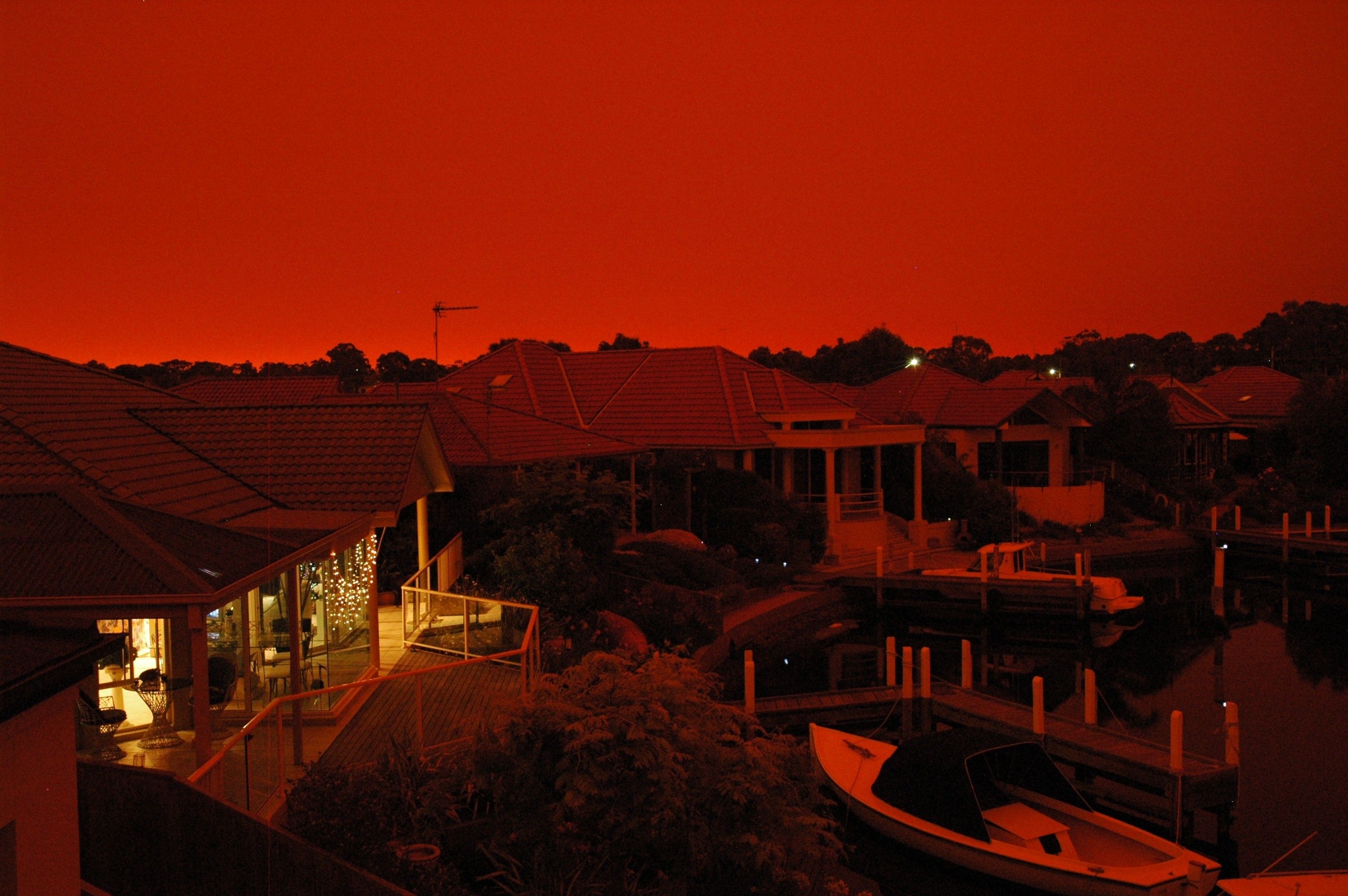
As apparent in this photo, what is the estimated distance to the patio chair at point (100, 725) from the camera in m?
9.58

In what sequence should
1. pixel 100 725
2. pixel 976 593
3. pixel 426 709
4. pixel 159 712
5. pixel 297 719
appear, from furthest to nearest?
1. pixel 976 593
2. pixel 426 709
3. pixel 297 719
4. pixel 159 712
5. pixel 100 725

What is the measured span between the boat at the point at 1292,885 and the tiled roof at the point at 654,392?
21.4 m

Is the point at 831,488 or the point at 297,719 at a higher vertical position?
the point at 831,488

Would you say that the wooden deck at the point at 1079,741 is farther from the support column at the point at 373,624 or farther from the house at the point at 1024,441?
the house at the point at 1024,441

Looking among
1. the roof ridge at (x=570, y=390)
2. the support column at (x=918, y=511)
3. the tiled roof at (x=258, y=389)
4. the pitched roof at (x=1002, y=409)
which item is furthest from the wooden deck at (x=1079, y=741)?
the tiled roof at (x=258, y=389)

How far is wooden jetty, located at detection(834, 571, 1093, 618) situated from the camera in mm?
27859

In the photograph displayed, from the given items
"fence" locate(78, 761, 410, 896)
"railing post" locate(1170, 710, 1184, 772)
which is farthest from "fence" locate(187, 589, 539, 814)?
"railing post" locate(1170, 710, 1184, 772)

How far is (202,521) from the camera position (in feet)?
36.4

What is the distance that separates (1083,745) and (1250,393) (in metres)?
54.3

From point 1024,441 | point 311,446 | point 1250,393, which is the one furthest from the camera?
point 1250,393

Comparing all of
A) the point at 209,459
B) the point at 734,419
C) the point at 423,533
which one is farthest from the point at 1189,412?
the point at 209,459

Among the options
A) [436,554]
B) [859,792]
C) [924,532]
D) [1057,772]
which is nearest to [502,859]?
[859,792]

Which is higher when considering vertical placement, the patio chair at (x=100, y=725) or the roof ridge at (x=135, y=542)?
the roof ridge at (x=135, y=542)

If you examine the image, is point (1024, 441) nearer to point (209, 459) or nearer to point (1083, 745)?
point (1083, 745)
